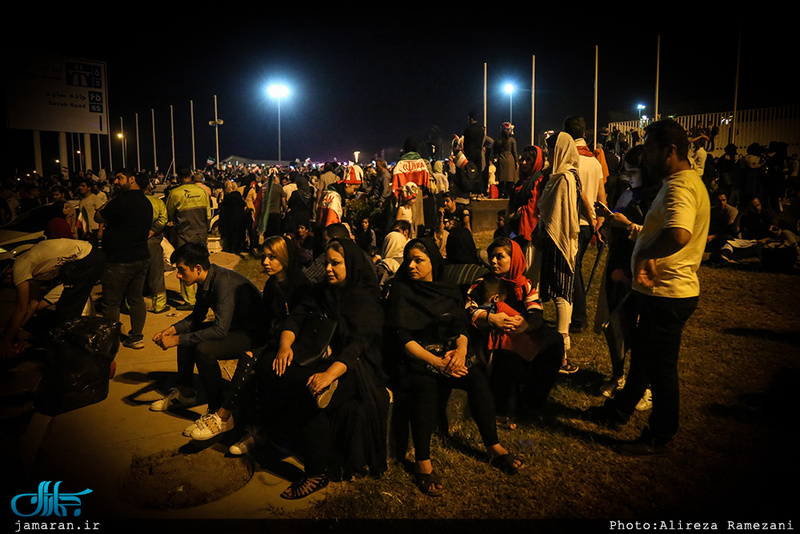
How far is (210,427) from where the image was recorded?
159 inches

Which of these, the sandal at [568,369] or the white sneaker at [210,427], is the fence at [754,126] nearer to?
the sandal at [568,369]

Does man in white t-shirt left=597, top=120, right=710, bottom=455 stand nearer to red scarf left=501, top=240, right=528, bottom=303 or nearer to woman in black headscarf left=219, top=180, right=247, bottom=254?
red scarf left=501, top=240, right=528, bottom=303

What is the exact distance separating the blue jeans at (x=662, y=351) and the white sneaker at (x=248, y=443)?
2.70 metres

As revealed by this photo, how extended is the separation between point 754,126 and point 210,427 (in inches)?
950

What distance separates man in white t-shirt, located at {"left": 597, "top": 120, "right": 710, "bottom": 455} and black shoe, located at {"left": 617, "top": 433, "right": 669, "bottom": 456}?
0.01m

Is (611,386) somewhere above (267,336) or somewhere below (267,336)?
below

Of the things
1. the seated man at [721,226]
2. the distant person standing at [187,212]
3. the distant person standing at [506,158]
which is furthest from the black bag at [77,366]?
the distant person standing at [506,158]

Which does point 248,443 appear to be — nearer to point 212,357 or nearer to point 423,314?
point 212,357

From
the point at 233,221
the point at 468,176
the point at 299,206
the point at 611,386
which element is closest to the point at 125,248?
the point at 611,386

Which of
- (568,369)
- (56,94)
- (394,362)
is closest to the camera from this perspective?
(394,362)

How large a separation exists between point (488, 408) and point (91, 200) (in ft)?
29.9

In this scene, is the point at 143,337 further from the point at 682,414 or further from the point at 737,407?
the point at 737,407

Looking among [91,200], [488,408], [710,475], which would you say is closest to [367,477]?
[488,408]

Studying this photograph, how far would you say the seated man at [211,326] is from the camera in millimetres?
4418
